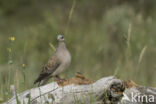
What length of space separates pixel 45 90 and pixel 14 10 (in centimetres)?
2562

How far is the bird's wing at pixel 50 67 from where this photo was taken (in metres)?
4.97

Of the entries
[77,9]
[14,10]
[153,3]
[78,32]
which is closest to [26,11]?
[14,10]

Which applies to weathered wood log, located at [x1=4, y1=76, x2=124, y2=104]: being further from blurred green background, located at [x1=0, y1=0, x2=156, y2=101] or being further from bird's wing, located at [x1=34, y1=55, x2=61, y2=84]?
blurred green background, located at [x1=0, y1=0, x2=156, y2=101]

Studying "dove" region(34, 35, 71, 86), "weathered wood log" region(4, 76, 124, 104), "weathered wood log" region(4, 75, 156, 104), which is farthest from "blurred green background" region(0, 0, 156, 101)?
"weathered wood log" region(4, 76, 124, 104)

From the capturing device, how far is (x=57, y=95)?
12.8 feet

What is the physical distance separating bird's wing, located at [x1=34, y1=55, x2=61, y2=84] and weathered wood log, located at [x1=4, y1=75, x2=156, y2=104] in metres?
0.72

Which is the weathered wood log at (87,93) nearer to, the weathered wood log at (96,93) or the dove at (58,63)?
the weathered wood log at (96,93)

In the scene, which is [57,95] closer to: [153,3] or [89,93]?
[89,93]

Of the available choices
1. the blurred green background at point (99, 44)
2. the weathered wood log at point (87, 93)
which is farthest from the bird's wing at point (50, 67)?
the blurred green background at point (99, 44)

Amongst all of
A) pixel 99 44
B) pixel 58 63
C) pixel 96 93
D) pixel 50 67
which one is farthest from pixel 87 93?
pixel 99 44

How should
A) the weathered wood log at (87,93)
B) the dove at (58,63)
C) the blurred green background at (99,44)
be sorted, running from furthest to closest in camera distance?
the blurred green background at (99,44) < the dove at (58,63) < the weathered wood log at (87,93)

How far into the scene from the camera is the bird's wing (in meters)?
4.97

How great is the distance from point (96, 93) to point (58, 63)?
1.33 metres

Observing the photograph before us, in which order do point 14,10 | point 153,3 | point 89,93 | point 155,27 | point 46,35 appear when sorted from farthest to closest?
point 14,10 → point 153,3 → point 46,35 → point 155,27 → point 89,93
